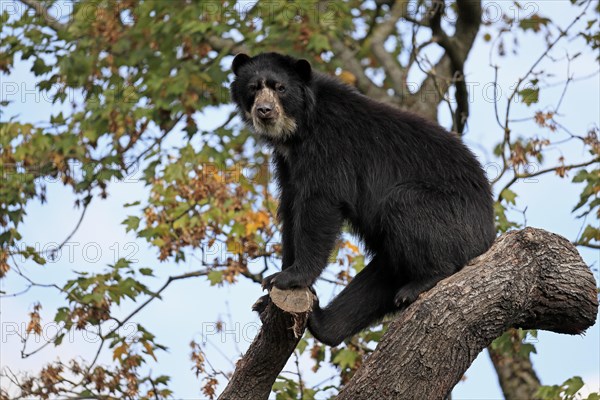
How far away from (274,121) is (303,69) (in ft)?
1.64

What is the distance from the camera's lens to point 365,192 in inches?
254

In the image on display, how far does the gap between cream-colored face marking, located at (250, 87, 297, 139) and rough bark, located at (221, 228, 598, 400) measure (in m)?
1.42

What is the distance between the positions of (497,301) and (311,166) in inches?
61.9

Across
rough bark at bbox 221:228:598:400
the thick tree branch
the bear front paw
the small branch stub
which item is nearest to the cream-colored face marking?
the bear front paw

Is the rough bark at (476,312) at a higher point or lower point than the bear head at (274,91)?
lower

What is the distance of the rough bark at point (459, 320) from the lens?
227 inches

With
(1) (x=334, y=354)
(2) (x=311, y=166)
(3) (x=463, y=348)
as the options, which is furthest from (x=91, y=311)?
(3) (x=463, y=348)

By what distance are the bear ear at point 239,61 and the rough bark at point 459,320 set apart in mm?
2131

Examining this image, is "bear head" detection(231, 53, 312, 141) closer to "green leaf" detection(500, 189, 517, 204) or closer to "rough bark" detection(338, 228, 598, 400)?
"rough bark" detection(338, 228, 598, 400)

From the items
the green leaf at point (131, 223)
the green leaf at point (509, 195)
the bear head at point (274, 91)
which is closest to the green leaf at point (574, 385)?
the green leaf at point (509, 195)

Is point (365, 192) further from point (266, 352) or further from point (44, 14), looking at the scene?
point (44, 14)

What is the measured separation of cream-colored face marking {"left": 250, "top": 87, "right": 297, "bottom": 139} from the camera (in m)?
6.63

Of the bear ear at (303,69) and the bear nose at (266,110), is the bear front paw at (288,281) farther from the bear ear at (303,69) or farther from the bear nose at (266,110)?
the bear ear at (303,69)

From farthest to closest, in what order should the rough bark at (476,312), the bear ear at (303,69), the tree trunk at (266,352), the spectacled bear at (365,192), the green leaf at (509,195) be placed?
the green leaf at (509,195)
the bear ear at (303,69)
the spectacled bear at (365,192)
the tree trunk at (266,352)
the rough bark at (476,312)
